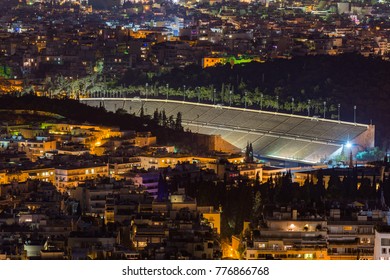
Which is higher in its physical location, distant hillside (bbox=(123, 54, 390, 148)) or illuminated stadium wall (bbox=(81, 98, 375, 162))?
distant hillside (bbox=(123, 54, 390, 148))

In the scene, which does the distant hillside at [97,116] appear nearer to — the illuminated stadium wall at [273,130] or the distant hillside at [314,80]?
the illuminated stadium wall at [273,130]

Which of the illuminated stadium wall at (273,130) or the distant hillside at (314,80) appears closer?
the illuminated stadium wall at (273,130)

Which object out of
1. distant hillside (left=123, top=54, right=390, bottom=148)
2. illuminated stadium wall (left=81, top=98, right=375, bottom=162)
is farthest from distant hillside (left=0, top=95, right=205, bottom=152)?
distant hillside (left=123, top=54, right=390, bottom=148)

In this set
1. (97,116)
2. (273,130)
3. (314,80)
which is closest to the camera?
(273,130)

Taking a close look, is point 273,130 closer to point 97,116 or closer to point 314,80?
point 97,116

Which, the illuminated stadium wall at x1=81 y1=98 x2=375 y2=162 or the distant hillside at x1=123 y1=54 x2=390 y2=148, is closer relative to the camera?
the illuminated stadium wall at x1=81 y1=98 x2=375 y2=162

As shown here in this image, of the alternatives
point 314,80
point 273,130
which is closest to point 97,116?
point 273,130

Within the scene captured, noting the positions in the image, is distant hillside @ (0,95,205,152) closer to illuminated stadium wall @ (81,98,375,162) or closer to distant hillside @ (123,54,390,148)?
illuminated stadium wall @ (81,98,375,162)

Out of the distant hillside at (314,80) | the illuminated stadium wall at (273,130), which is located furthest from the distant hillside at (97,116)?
the distant hillside at (314,80)

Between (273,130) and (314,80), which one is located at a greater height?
(314,80)

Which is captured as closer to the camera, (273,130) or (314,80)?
(273,130)

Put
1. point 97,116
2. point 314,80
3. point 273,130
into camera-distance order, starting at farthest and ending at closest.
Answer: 1. point 314,80
2. point 97,116
3. point 273,130
